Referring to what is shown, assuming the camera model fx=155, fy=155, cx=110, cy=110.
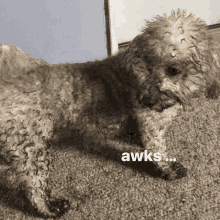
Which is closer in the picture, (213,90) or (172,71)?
(172,71)

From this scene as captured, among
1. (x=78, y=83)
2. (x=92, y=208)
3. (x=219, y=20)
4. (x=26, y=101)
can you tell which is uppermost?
(x=219, y=20)

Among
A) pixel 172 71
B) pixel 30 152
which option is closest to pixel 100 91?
pixel 172 71

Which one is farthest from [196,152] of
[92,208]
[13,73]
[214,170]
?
[13,73]

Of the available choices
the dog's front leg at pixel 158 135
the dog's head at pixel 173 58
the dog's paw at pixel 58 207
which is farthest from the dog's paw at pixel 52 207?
the dog's head at pixel 173 58

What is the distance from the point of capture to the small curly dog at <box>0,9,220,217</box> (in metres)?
1.10

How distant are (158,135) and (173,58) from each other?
0.68 metres

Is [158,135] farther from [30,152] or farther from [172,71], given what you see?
[30,152]

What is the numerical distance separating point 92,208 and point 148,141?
2.43 ft

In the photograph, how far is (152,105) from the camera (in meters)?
1.17

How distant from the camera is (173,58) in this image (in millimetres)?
1146

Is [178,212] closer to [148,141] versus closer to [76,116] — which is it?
[148,141]

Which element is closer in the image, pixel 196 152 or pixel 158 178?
pixel 158 178

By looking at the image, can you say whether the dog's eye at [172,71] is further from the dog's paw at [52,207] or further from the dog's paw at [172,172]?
the dog's paw at [52,207]

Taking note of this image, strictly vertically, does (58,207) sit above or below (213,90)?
below
